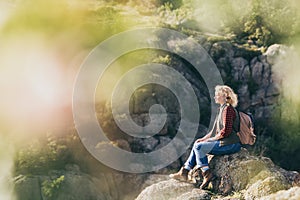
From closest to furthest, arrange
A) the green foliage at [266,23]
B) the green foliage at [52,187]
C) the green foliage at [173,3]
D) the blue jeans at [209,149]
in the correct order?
the blue jeans at [209,149] < the green foliage at [52,187] < the green foliage at [266,23] < the green foliage at [173,3]

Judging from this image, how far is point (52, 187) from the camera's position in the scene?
Answer: 19.0 meters

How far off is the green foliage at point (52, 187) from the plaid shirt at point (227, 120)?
33.9ft

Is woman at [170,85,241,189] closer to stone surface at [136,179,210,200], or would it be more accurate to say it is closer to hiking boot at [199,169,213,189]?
hiking boot at [199,169,213,189]

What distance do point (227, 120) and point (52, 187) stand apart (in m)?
10.6

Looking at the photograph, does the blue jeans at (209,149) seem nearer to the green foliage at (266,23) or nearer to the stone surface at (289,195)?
the stone surface at (289,195)

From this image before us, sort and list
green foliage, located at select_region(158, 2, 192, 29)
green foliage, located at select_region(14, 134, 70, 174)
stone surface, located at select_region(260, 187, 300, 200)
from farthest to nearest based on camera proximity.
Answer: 1. green foliage, located at select_region(158, 2, 192, 29)
2. green foliage, located at select_region(14, 134, 70, 174)
3. stone surface, located at select_region(260, 187, 300, 200)

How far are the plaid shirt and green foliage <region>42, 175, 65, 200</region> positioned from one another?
407 inches

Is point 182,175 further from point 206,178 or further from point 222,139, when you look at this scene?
point 222,139

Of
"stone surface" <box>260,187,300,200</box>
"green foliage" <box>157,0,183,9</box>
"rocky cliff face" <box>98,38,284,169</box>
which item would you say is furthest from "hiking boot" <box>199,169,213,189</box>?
"green foliage" <box>157,0,183,9</box>

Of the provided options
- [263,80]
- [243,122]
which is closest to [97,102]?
[263,80]

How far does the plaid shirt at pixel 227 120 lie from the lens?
33.0ft

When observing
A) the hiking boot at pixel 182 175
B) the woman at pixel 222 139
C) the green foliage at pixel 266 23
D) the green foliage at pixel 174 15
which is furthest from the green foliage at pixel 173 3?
the hiking boot at pixel 182 175

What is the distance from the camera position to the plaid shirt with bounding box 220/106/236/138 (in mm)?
10070

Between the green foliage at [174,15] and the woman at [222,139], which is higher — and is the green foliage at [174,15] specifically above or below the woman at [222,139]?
above
